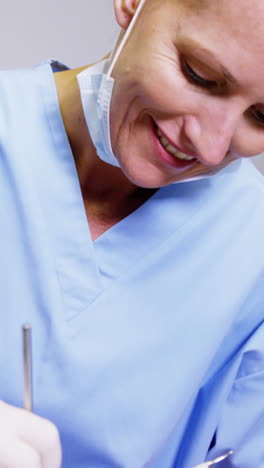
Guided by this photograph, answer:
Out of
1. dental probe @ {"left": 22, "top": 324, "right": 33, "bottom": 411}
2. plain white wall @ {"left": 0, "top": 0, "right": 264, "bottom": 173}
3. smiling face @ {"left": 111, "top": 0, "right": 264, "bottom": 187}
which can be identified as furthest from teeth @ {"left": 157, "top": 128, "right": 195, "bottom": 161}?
plain white wall @ {"left": 0, "top": 0, "right": 264, "bottom": 173}

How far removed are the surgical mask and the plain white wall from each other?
518 mm

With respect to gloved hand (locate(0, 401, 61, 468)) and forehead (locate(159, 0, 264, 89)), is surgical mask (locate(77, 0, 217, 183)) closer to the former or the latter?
forehead (locate(159, 0, 264, 89))

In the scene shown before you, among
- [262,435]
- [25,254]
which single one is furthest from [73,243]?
[262,435]

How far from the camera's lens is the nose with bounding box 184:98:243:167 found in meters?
0.62

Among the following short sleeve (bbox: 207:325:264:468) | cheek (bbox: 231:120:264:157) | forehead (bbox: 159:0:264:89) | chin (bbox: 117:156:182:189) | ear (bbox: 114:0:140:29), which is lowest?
short sleeve (bbox: 207:325:264:468)

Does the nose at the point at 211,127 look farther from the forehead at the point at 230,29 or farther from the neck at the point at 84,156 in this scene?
the neck at the point at 84,156

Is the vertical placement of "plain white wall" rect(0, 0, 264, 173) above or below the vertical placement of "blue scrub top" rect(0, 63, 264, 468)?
above

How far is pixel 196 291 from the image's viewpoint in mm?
800

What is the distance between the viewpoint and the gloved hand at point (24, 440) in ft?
1.62

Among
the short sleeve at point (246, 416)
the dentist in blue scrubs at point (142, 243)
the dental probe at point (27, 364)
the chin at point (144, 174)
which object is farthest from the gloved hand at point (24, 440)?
the short sleeve at point (246, 416)

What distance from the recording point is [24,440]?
50 centimetres

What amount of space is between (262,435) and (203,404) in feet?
0.33

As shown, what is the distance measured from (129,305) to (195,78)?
0.30m

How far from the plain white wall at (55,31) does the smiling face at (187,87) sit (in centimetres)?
59
